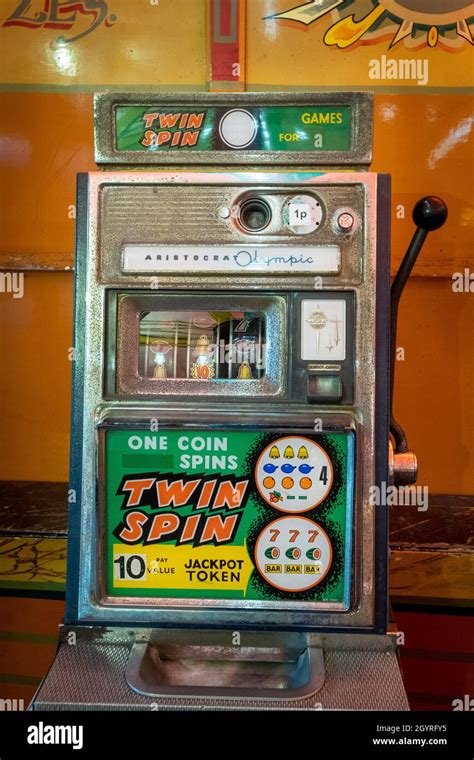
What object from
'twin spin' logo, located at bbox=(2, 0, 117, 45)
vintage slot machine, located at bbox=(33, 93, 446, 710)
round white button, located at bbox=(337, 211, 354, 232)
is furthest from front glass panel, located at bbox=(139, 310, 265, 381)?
'twin spin' logo, located at bbox=(2, 0, 117, 45)

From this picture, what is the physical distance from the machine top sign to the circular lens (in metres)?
0.11

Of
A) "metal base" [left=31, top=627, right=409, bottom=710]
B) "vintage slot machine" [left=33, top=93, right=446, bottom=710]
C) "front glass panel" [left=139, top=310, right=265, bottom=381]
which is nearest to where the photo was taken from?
"metal base" [left=31, top=627, right=409, bottom=710]

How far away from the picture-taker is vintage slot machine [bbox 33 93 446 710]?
142 centimetres

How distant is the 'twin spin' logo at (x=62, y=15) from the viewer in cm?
237

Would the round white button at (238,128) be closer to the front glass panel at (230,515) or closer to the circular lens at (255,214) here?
the circular lens at (255,214)

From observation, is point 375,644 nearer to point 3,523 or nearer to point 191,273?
point 191,273

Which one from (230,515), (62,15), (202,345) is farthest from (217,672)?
(62,15)

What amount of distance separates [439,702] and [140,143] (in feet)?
7.29

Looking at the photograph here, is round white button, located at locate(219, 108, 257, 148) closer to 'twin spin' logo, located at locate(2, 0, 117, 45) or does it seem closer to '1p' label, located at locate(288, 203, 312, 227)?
'1p' label, located at locate(288, 203, 312, 227)

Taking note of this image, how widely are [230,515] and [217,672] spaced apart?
1.29 feet

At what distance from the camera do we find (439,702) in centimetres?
231
